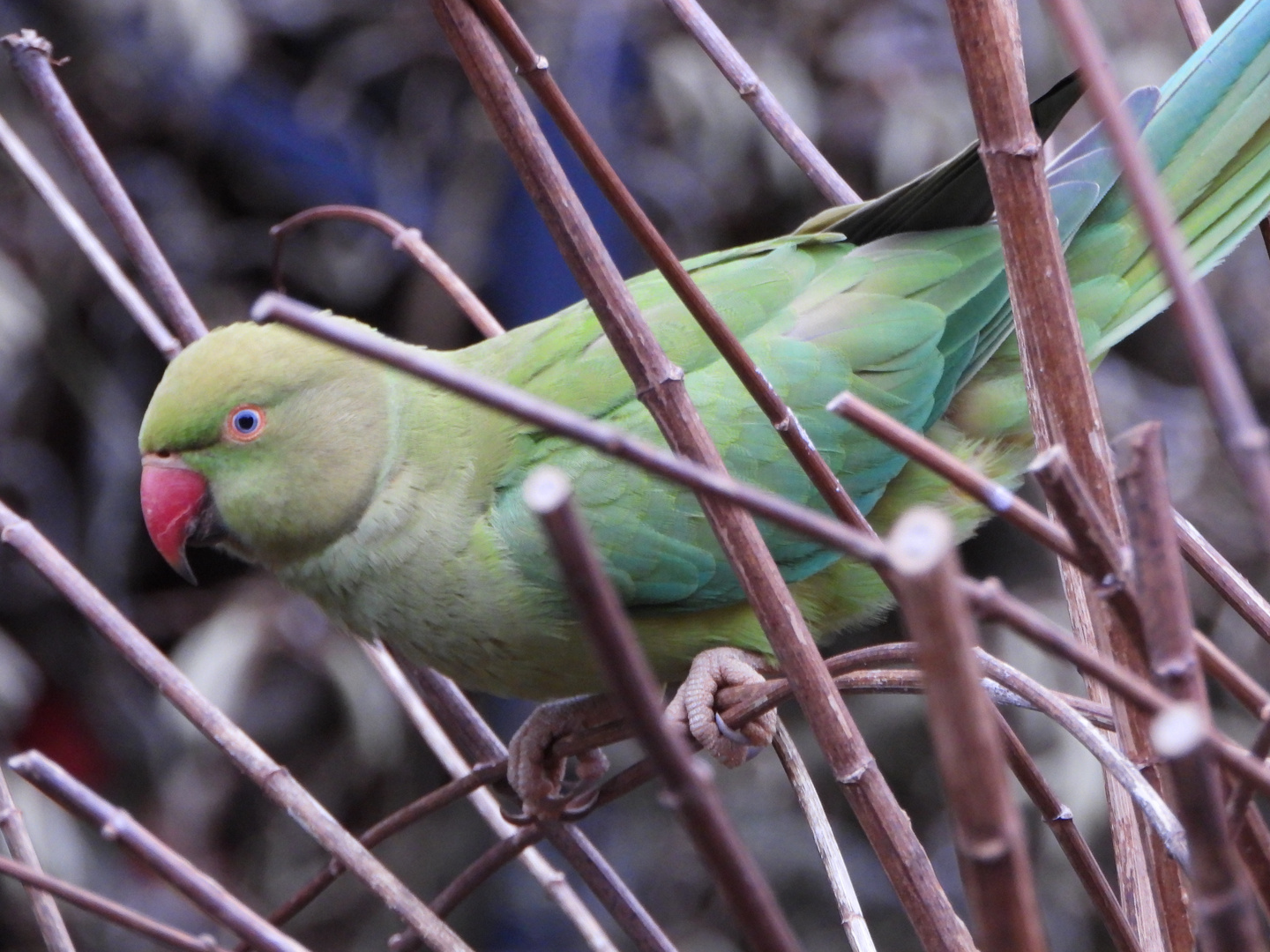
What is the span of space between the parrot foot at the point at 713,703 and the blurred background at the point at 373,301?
3.80 feet

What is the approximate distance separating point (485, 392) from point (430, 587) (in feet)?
3.23

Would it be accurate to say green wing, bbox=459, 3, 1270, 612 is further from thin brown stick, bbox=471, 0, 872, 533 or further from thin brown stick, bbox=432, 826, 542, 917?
thin brown stick, bbox=471, 0, 872, 533

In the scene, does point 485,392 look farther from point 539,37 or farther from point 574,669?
→ point 539,37

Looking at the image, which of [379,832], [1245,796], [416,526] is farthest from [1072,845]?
[416,526]

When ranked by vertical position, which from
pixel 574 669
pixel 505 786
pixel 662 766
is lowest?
pixel 662 766

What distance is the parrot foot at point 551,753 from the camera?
49.1 inches

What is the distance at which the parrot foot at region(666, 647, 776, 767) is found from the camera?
1170mm

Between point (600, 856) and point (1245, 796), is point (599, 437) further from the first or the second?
point (600, 856)

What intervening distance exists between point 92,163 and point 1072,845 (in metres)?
0.86

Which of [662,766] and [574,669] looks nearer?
[662,766]

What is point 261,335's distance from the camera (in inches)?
54.1

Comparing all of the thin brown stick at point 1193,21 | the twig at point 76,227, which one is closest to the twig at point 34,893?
the twig at point 76,227

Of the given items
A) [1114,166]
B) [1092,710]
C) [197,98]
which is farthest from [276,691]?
[1092,710]

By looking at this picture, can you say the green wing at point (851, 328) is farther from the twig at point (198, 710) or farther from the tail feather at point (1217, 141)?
the twig at point (198, 710)
